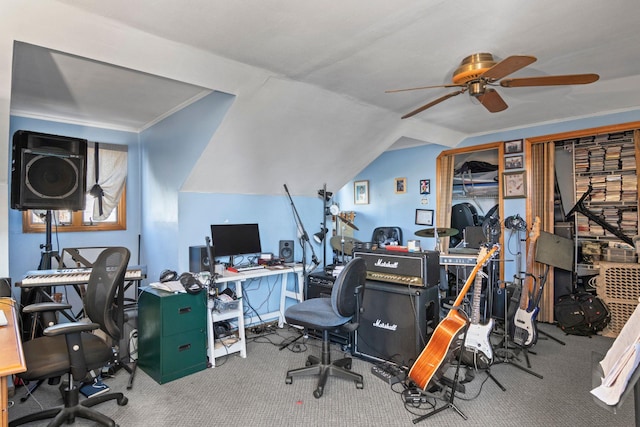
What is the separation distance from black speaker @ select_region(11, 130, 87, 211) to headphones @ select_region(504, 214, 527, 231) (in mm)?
4461

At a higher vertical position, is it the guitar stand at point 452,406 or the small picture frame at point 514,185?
the small picture frame at point 514,185

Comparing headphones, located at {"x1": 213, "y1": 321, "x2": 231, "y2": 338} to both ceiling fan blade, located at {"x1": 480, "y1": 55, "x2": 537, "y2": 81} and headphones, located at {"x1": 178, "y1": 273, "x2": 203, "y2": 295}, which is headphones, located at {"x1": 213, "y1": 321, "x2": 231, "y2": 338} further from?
ceiling fan blade, located at {"x1": 480, "y1": 55, "x2": 537, "y2": 81}

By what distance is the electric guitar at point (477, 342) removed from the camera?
2.74 metres

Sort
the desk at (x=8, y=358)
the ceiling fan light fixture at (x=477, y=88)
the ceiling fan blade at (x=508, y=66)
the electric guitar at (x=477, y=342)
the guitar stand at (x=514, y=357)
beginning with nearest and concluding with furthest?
the desk at (x=8, y=358)
the ceiling fan blade at (x=508, y=66)
the ceiling fan light fixture at (x=477, y=88)
the electric guitar at (x=477, y=342)
the guitar stand at (x=514, y=357)

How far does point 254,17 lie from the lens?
2.08 meters

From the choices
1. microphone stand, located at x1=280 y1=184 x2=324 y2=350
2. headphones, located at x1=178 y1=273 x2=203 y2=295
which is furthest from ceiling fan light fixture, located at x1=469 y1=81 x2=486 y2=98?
headphones, located at x1=178 y1=273 x2=203 y2=295

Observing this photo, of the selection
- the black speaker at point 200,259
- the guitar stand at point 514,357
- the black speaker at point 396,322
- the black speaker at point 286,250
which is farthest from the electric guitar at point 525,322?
the black speaker at point 200,259

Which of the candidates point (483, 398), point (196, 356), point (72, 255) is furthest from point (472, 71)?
point (72, 255)

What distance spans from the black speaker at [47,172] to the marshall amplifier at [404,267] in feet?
8.49

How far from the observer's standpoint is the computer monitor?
356 cm

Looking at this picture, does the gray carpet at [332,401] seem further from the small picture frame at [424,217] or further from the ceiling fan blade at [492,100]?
the small picture frame at [424,217]

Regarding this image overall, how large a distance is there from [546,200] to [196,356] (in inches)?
167

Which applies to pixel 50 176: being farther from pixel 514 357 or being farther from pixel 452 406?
pixel 514 357

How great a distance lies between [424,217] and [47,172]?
176 inches
